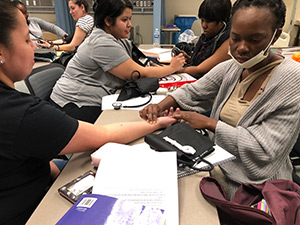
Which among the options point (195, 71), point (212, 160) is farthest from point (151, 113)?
point (195, 71)

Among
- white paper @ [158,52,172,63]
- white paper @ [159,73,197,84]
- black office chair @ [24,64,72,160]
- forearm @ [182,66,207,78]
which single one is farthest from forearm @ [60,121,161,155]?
white paper @ [158,52,172,63]

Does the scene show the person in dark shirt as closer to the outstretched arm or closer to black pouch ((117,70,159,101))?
black pouch ((117,70,159,101))

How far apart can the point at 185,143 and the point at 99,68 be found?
3.48 feet

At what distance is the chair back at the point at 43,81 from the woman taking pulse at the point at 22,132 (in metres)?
0.80

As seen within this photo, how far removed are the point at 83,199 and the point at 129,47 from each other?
4.90ft

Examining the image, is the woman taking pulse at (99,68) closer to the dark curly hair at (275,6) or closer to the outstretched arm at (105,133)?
the outstretched arm at (105,133)

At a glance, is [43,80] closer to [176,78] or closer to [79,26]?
[176,78]

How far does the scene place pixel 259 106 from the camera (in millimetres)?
958

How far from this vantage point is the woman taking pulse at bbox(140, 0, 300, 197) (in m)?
0.89

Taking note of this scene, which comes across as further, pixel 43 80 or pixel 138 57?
pixel 138 57

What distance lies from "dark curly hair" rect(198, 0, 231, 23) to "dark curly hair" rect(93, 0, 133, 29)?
606 mm

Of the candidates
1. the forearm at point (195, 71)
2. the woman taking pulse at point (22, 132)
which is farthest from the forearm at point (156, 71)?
the woman taking pulse at point (22, 132)

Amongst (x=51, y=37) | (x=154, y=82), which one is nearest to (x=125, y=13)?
(x=154, y=82)

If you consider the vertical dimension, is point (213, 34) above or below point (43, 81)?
above
